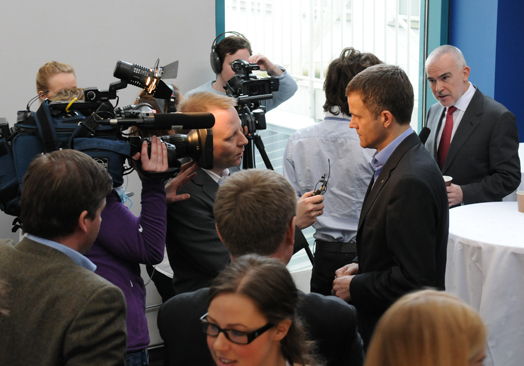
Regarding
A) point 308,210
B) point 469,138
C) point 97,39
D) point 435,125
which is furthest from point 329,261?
point 97,39

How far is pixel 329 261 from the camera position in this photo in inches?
90.5

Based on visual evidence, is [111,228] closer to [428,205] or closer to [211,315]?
[211,315]

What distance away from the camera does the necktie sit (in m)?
3.03

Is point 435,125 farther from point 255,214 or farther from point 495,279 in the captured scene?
point 255,214

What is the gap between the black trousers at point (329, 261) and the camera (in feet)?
7.43

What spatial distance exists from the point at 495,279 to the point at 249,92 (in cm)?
140

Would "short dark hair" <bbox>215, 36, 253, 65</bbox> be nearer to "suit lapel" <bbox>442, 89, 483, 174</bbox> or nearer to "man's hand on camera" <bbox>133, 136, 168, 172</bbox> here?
"suit lapel" <bbox>442, 89, 483, 174</bbox>

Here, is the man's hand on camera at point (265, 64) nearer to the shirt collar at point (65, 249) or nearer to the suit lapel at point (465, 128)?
the suit lapel at point (465, 128)

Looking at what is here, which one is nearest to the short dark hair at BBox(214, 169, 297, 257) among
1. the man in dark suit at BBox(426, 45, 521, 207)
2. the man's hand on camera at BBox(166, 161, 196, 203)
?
the man's hand on camera at BBox(166, 161, 196, 203)

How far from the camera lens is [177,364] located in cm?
116

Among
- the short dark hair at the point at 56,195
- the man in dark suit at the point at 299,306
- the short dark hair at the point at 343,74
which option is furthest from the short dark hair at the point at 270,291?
the short dark hair at the point at 343,74

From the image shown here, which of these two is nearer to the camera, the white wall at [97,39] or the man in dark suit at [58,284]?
the man in dark suit at [58,284]

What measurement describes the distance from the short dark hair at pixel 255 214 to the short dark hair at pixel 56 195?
1.00ft

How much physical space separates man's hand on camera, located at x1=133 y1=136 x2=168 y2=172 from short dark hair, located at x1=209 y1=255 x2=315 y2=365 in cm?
62
